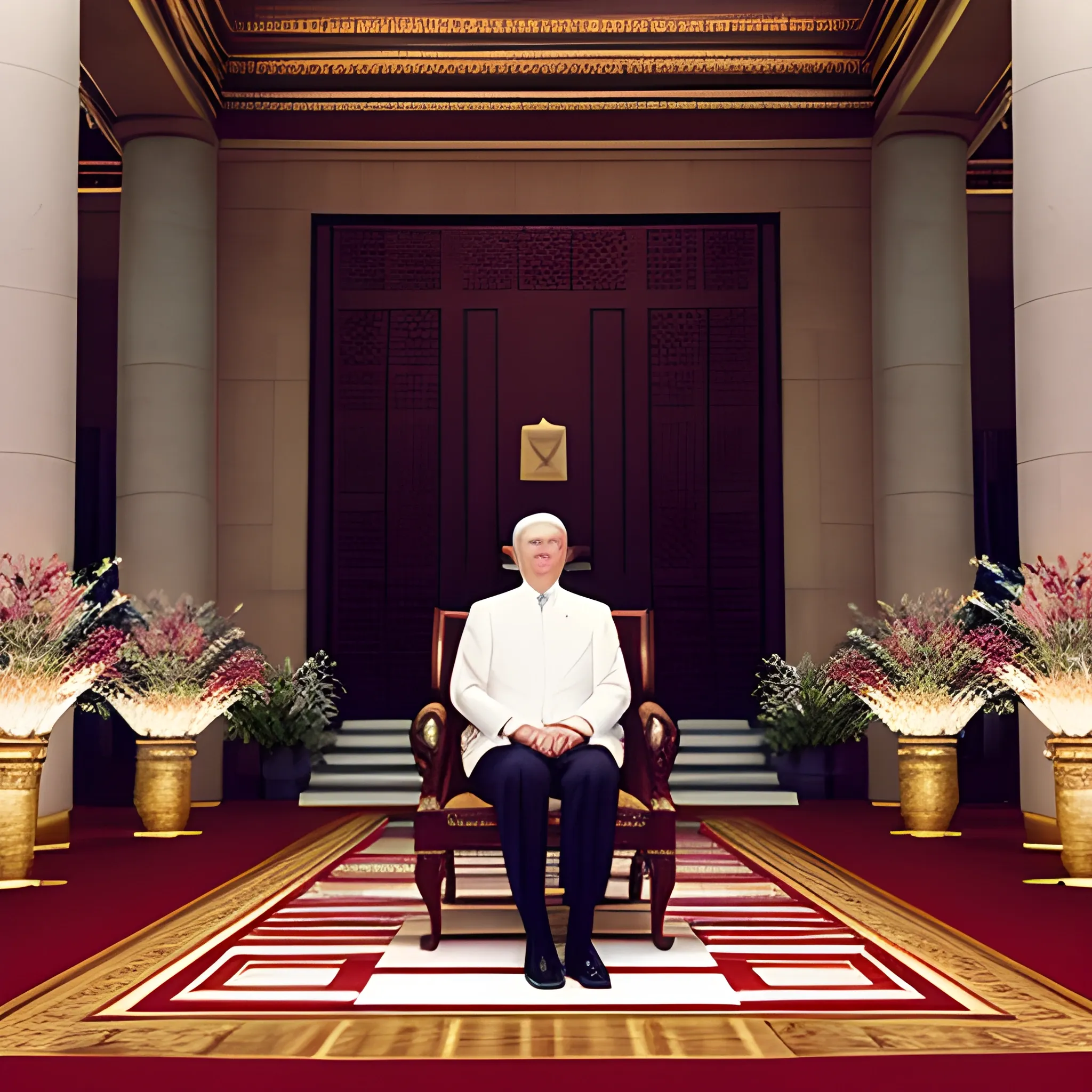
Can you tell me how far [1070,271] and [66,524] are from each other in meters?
5.20

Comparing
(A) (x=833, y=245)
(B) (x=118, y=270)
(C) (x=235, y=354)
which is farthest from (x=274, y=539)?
(A) (x=833, y=245)

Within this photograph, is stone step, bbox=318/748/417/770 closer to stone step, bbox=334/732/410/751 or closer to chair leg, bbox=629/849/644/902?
stone step, bbox=334/732/410/751

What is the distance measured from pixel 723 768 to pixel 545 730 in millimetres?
6624

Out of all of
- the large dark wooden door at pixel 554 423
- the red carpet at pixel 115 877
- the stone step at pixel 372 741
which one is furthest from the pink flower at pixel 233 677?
the large dark wooden door at pixel 554 423

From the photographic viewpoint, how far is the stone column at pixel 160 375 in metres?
10.0

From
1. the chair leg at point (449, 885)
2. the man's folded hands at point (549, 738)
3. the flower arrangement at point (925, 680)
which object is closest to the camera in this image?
the man's folded hands at point (549, 738)

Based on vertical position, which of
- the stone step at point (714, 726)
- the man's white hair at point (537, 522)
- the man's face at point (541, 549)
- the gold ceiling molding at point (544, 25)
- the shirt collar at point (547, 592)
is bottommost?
the stone step at point (714, 726)

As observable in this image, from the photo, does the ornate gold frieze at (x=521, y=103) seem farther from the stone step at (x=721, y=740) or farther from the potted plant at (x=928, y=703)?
the potted plant at (x=928, y=703)

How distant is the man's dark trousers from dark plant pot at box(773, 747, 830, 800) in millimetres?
6428

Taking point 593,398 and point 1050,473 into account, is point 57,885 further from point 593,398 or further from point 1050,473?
point 593,398

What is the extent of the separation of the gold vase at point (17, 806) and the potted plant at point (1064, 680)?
13.8 ft

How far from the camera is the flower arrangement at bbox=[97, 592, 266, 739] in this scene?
7.16 meters

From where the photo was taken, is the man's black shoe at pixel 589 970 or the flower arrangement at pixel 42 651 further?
the flower arrangement at pixel 42 651

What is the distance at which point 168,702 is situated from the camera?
7160 mm
